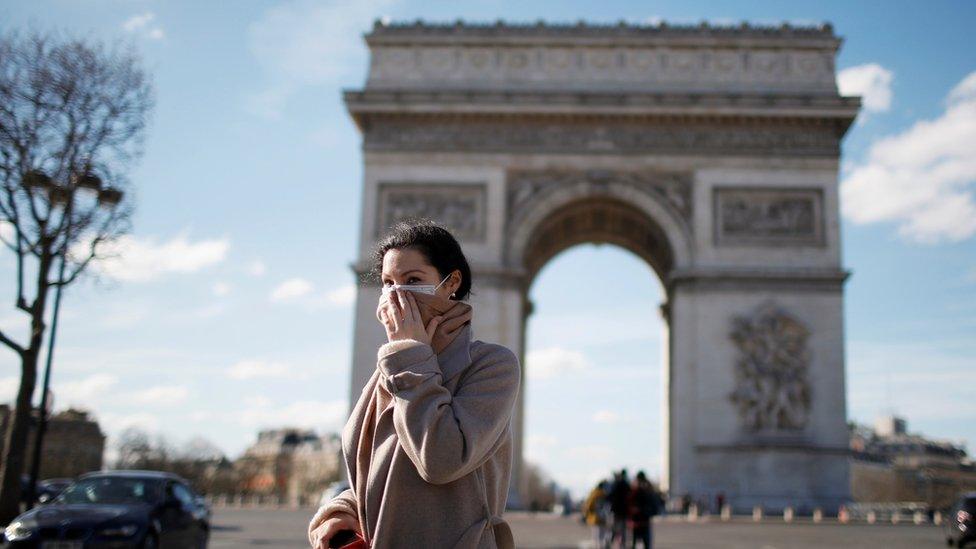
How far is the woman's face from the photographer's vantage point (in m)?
2.57

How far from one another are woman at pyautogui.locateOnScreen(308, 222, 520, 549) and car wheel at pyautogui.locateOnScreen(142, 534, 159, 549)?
24.3ft

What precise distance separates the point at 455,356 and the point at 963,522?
15.7m

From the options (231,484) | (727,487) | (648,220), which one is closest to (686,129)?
(648,220)

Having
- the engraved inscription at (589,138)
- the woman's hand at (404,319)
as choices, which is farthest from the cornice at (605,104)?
the woman's hand at (404,319)

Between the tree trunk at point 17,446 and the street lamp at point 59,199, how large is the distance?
36 cm

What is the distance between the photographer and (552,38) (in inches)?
1161

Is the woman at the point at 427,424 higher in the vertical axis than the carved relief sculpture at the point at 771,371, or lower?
lower

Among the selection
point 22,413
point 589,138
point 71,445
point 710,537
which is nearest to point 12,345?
point 22,413

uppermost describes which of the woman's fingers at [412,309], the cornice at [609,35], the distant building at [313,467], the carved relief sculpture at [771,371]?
the cornice at [609,35]

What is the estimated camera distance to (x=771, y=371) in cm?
2692

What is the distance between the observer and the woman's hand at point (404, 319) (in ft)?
8.05

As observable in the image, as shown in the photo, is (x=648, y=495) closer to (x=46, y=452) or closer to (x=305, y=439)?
(x=46, y=452)

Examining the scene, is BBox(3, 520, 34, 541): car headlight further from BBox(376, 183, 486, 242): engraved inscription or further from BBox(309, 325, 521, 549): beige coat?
BBox(376, 183, 486, 242): engraved inscription

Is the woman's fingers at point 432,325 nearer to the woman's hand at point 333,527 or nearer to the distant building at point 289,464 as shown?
the woman's hand at point 333,527
